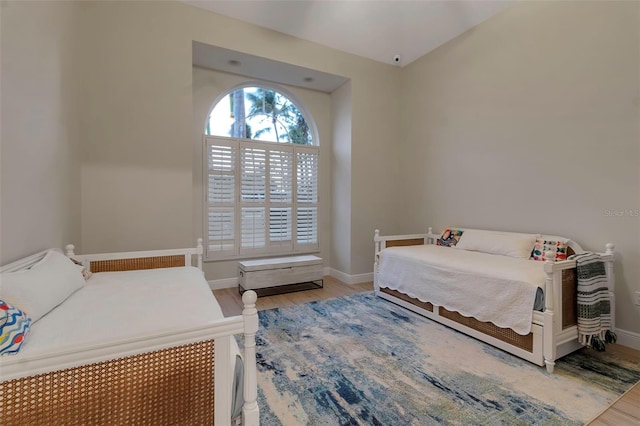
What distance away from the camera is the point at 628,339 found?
2.33 meters

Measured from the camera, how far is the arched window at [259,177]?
12.8ft

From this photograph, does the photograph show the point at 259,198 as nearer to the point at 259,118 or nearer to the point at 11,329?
the point at 259,118

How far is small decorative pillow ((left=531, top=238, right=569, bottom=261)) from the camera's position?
254 cm

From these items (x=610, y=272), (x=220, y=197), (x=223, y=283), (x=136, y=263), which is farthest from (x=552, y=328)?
(x=220, y=197)

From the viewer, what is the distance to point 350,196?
421 centimetres

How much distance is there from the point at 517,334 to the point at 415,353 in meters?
0.73

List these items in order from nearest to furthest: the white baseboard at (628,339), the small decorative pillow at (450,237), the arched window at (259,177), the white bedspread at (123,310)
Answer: the white bedspread at (123,310)
the white baseboard at (628,339)
the small decorative pillow at (450,237)
the arched window at (259,177)

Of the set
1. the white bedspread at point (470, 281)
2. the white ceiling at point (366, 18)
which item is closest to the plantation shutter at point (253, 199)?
the white ceiling at point (366, 18)

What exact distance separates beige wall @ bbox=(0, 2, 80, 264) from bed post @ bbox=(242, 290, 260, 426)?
4.75 ft

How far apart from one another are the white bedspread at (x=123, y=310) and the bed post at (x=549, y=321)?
2042mm

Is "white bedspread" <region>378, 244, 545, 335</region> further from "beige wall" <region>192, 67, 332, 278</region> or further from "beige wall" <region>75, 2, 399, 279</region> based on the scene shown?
"beige wall" <region>75, 2, 399, 279</region>

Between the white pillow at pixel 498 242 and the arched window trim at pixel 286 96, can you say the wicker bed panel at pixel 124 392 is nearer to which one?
the white pillow at pixel 498 242

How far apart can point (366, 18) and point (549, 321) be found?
344 centimetres

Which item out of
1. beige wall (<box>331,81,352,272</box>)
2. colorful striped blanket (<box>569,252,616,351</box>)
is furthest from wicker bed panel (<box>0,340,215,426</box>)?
beige wall (<box>331,81,352,272</box>)
